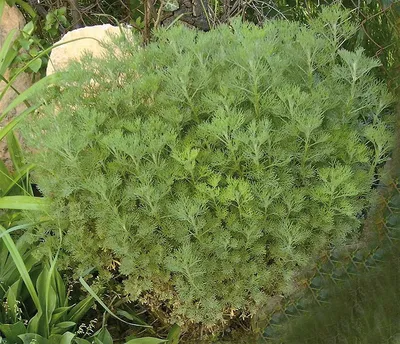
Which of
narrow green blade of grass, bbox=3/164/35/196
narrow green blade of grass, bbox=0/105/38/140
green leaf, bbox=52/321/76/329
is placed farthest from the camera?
narrow green blade of grass, bbox=3/164/35/196

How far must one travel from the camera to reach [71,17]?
4.60 meters

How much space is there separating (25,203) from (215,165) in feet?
2.78

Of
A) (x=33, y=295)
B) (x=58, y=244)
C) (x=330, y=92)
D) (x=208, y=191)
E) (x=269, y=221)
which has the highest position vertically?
(x=330, y=92)

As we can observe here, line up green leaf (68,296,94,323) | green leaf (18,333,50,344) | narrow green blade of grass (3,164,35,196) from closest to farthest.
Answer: green leaf (18,333,50,344), green leaf (68,296,94,323), narrow green blade of grass (3,164,35,196)

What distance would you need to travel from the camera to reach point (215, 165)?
7.14ft

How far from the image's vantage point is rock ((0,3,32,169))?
351 cm

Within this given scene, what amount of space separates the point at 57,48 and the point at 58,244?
3.81 feet

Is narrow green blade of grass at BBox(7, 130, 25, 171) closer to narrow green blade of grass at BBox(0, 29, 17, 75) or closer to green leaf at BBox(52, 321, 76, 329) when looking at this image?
narrow green blade of grass at BBox(0, 29, 17, 75)

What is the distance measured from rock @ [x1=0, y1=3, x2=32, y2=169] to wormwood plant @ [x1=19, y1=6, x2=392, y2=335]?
1.13 metres

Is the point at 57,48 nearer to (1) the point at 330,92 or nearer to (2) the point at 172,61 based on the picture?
(2) the point at 172,61

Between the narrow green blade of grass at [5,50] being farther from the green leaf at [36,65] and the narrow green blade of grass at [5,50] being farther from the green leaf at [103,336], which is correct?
the green leaf at [103,336]

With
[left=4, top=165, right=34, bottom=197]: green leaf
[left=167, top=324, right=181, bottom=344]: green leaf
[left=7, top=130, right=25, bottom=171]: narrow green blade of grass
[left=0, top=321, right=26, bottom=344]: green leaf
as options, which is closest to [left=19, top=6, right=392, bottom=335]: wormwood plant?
[left=167, top=324, right=181, bottom=344]: green leaf

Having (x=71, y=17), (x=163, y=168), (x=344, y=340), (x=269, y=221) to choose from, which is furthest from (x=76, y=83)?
(x=71, y=17)

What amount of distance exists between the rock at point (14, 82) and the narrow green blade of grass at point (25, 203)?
868 mm
